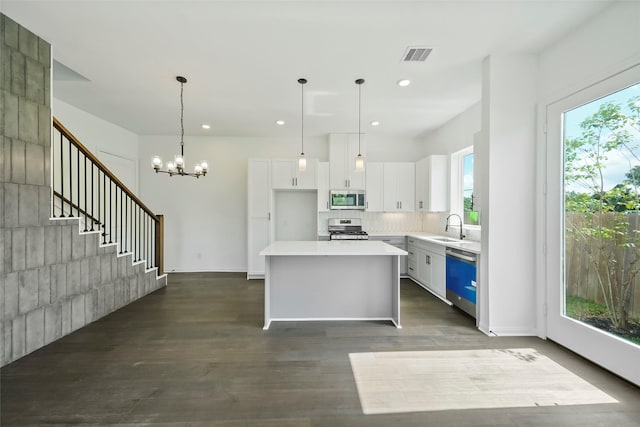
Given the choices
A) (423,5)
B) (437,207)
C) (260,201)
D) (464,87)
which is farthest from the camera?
(260,201)

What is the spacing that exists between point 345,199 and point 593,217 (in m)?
3.73

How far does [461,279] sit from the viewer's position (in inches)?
141

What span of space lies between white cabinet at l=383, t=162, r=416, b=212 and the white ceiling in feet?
4.89

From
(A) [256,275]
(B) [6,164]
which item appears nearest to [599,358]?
(A) [256,275]

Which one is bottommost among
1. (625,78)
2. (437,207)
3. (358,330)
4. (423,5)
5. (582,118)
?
(358,330)

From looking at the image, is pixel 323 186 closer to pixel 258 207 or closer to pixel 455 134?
pixel 258 207

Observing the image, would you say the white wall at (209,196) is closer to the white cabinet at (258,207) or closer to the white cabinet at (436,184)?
the white cabinet at (258,207)

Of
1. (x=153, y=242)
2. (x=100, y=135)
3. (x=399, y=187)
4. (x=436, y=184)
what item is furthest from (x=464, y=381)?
(x=100, y=135)

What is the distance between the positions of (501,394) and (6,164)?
440cm

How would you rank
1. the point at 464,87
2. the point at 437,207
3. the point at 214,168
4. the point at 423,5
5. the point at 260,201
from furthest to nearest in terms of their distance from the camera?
the point at 214,168
the point at 260,201
the point at 437,207
the point at 464,87
the point at 423,5

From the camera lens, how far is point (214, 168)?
19.7ft

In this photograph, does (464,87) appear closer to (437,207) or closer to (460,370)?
(437,207)

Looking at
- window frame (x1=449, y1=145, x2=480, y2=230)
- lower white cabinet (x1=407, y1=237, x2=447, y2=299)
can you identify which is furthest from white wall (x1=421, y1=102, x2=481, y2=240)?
lower white cabinet (x1=407, y1=237, x2=447, y2=299)

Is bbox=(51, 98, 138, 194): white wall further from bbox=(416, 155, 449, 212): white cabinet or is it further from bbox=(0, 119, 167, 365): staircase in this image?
bbox=(416, 155, 449, 212): white cabinet
